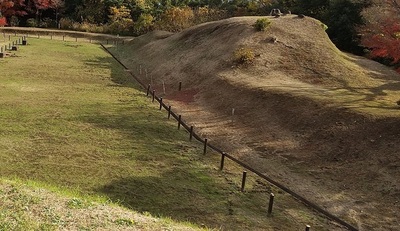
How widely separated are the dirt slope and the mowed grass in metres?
1.91

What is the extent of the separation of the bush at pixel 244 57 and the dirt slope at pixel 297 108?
527mm

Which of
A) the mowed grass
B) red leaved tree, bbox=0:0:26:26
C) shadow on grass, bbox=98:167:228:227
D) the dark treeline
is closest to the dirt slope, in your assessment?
the mowed grass

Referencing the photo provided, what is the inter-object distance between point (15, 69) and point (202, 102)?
15.8 meters

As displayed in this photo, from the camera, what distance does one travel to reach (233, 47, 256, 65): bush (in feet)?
96.2

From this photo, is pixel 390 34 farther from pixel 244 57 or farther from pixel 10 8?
pixel 10 8

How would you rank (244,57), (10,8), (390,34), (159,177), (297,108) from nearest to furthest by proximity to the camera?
(159,177) < (297,108) < (390,34) < (244,57) < (10,8)

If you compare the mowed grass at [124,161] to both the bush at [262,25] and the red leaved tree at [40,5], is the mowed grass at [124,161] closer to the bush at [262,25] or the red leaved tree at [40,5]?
the bush at [262,25]

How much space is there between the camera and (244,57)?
29469 mm

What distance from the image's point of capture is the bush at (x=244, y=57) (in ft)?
96.2

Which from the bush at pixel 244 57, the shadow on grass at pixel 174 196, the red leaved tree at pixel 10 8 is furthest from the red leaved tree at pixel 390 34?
the red leaved tree at pixel 10 8

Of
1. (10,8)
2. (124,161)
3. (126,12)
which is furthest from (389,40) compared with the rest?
(10,8)

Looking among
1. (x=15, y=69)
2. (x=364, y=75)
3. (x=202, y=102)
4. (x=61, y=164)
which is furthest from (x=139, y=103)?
(x=364, y=75)

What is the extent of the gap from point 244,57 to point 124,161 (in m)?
17.7

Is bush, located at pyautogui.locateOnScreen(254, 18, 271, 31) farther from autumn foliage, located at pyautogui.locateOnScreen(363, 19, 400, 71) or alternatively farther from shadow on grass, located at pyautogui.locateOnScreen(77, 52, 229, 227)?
shadow on grass, located at pyautogui.locateOnScreen(77, 52, 229, 227)
